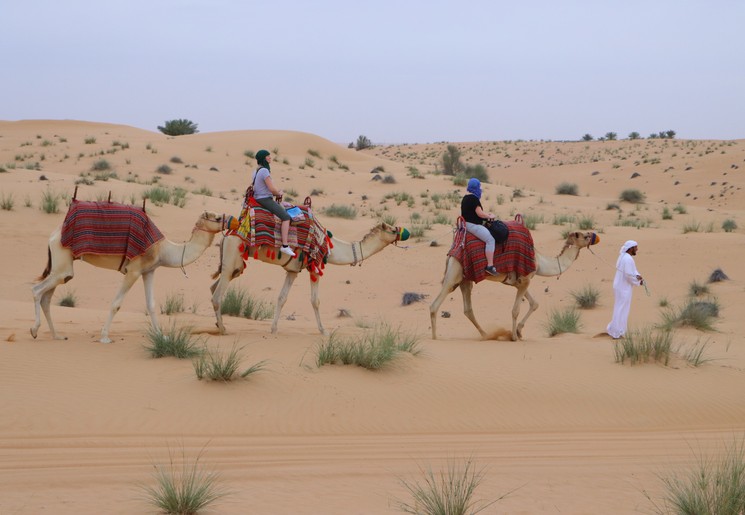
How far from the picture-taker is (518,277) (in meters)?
13.0

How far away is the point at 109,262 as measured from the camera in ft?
36.3

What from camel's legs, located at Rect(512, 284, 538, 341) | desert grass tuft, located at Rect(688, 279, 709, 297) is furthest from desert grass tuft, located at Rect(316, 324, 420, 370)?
desert grass tuft, located at Rect(688, 279, 709, 297)

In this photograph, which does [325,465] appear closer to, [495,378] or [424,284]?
[495,378]

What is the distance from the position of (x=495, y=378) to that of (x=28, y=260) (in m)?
14.3

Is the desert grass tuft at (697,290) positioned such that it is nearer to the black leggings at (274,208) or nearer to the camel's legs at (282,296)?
the camel's legs at (282,296)

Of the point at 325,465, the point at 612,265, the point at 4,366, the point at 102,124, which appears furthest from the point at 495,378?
the point at 102,124

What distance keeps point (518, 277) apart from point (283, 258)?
12.3 feet

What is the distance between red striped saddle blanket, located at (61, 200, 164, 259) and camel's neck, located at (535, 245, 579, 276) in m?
6.19

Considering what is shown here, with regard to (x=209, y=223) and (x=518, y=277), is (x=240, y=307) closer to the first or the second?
(x=209, y=223)

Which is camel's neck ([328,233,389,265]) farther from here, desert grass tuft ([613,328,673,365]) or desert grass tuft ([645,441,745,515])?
desert grass tuft ([645,441,745,515])

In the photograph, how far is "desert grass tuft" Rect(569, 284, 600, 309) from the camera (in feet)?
60.6

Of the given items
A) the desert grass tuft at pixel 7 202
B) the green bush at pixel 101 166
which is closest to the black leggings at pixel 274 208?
→ the desert grass tuft at pixel 7 202

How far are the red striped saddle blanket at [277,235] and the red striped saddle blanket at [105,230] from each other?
1.37 metres

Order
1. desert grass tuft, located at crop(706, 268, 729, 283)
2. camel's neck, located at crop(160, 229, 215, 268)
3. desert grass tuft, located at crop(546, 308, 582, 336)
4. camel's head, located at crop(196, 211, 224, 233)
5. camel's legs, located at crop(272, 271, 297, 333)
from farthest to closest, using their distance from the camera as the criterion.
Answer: desert grass tuft, located at crop(706, 268, 729, 283) < desert grass tuft, located at crop(546, 308, 582, 336) < camel's legs, located at crop(272, 271, 297, 333) < camel's head, located at crop(196, 211, 224, 233) < camel's neck, located at crop(160, 229, 215, 268)
